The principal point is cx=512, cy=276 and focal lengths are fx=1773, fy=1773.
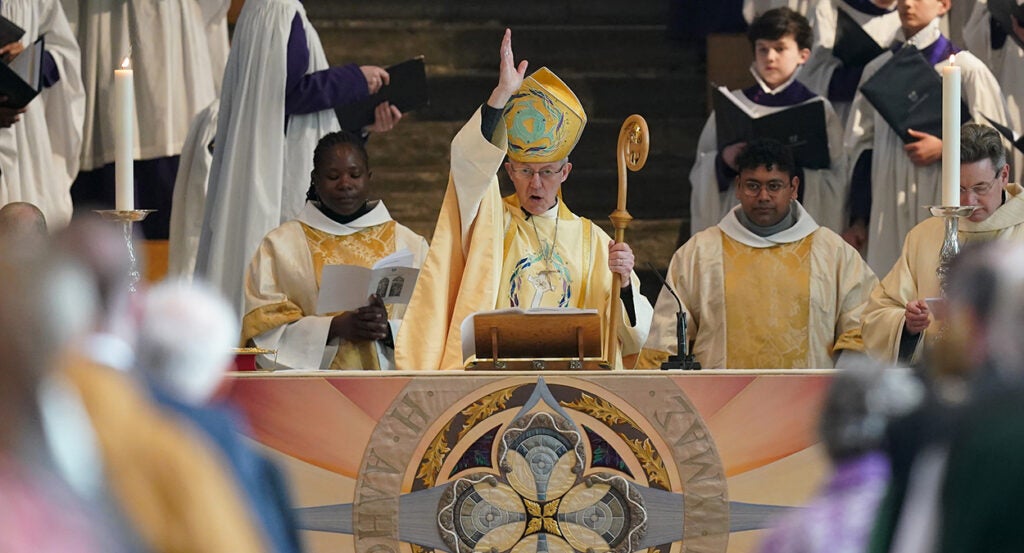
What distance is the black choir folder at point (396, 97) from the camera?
24.5 feet

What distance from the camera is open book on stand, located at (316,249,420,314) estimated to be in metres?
5.74

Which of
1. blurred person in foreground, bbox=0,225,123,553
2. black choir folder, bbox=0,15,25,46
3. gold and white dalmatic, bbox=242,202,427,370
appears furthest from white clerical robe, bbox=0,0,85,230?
blurred person in foreground, bbox=0,225,123,553

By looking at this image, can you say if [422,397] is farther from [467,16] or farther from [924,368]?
[467,16]

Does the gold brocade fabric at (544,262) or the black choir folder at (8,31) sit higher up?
the black choir folder at (8,31)

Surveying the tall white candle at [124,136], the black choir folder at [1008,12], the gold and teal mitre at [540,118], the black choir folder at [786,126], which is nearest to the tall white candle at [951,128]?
the gold and teal mitre at [540,118]

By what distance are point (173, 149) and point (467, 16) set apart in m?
1.89

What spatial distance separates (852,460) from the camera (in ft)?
7.66

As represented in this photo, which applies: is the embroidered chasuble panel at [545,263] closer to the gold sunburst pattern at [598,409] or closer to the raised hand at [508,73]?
the raised hand at [508,73]

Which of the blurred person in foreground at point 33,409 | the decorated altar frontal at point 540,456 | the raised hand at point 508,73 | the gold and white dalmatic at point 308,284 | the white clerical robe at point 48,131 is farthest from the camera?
the white clerical robe at point 48,131

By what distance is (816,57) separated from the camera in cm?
881

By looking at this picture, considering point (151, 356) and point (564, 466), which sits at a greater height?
point (151, 356)

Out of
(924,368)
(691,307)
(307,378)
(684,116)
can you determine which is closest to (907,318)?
(691,307)

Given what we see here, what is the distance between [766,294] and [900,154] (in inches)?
75.3

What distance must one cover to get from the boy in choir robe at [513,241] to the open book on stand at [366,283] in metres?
0.25
